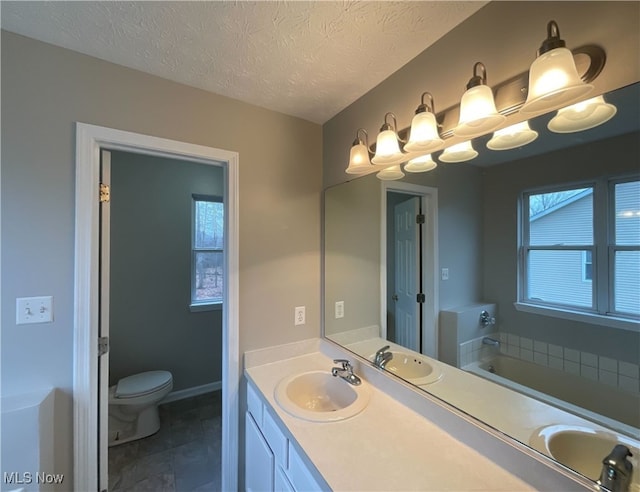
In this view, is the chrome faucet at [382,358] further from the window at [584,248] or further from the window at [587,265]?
the window at [587,265]

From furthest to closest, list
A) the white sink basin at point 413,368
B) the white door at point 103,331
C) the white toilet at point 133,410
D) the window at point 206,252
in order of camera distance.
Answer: the window at point 206,252
the white toilet at point 133,410
the white door at point 103,331
the white sink basin at point 413,368

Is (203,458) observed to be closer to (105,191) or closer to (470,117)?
(105,191)

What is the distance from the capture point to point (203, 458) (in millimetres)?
1945

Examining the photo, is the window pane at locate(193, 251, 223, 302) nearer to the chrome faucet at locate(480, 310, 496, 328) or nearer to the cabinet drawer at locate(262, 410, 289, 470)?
the cabinet drawer at locate(262, 410, 289, 470)

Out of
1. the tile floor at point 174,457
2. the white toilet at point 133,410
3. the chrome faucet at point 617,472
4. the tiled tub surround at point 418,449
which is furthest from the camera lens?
the white toilet at point 133,410

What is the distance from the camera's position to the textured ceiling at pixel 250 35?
948 mm

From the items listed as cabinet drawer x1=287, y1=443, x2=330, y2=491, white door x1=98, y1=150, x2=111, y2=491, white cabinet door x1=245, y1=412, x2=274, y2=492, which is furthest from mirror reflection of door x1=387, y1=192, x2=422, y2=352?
white door x1=98, y1=150, x2=111, y2=491

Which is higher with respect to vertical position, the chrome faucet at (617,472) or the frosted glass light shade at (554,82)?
the frosted glass light shade at (554,82)

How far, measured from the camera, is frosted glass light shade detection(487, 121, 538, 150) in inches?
33.7

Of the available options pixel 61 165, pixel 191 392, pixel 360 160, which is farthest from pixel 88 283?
pixel 191 392

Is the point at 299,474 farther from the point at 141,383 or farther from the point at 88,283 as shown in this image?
the point at 141,383

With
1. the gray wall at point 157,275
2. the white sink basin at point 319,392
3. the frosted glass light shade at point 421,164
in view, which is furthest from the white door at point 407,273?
the gray wall at point 157,275

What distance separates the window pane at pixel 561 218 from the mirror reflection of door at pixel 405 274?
0.47m

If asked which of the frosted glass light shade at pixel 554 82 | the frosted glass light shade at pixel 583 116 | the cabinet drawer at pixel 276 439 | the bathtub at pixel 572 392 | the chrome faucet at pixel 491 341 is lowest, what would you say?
the cabinet drawer at pixel 276 439
